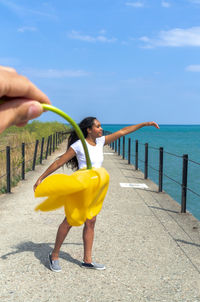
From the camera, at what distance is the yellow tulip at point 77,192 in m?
0.98

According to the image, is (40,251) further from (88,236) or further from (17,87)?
(17,87)

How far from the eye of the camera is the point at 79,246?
6.08 m

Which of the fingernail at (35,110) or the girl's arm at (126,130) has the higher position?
the fingernail at (35,110)

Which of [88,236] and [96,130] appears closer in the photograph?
[96,130]

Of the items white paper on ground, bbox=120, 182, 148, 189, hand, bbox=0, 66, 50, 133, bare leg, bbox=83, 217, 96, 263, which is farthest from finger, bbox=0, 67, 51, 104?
white paper on ground, bbox=120, 182, 148, 189

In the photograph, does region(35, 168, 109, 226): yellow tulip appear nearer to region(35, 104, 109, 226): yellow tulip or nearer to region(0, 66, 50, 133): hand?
region(35, 104, 109, 226): yellow tulip

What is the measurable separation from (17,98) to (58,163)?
3366 mm

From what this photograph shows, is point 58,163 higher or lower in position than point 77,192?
lower

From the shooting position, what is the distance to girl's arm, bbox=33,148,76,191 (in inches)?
162

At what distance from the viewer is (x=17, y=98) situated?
799 millimetres

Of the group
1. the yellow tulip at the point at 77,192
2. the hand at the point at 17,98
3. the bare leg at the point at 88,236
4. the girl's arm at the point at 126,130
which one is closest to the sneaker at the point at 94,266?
the bare leg at the point at 88,236

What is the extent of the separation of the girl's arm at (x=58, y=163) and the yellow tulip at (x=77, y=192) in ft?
9.90

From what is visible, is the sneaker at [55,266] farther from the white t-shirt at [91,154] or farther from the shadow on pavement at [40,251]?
the white t-shirt at [91,154]

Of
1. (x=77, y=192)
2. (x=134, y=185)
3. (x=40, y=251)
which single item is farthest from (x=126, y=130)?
(x=134, y=185)
